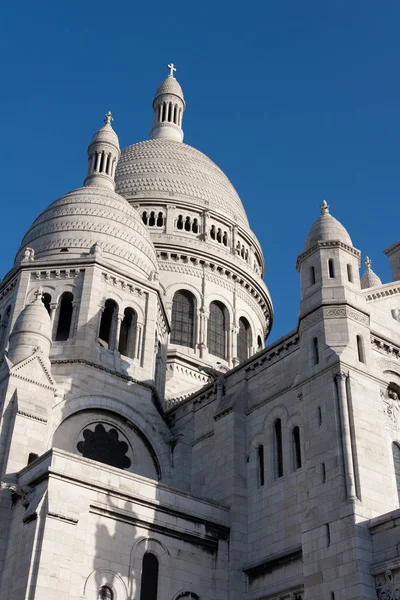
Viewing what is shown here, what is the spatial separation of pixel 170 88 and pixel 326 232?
3698 cm

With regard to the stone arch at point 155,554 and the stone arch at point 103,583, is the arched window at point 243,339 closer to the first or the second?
the stone arch at point 155,554

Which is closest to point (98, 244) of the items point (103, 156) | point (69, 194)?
point (69, 194)

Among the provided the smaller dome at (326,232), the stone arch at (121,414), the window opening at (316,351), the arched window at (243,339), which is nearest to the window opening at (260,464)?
the window opening at (316,351)

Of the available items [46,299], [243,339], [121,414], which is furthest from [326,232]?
[243,339]

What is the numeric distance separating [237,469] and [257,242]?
88.1ft

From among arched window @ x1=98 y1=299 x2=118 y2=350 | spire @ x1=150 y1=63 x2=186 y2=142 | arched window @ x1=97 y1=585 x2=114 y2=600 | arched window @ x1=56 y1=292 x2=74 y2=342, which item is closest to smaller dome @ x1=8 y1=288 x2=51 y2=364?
arched window @ x1=56 y1=292 x2=74 y2=342

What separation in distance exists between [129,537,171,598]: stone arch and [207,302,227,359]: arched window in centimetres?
2072

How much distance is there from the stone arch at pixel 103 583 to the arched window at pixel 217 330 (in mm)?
A: 22505

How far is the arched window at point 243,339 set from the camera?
1900 inches

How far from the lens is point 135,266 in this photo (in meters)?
37.6

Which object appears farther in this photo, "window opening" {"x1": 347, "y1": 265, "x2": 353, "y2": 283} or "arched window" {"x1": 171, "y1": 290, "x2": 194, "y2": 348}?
"arched window" {"x1": 171, "y1": 290, "x2": 194, "y2": 348}

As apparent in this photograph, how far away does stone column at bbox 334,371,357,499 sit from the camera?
23.8 m

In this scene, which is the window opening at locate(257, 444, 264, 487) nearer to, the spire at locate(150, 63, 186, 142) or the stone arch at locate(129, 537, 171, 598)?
the stone arch at locate(129, 537, 171, 598)

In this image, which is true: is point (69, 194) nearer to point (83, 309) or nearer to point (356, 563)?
point (83, 309)
